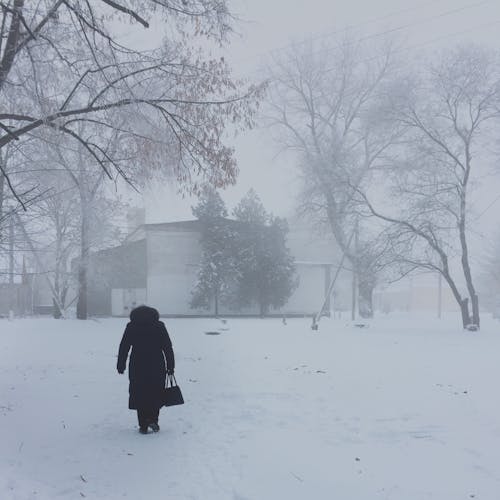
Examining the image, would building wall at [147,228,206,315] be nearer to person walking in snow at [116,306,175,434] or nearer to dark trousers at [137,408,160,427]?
person walking in snow at [116,306,175,434]

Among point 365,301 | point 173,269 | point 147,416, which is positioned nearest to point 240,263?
point 173,269

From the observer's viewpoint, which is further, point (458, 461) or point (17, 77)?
point (17, 77)

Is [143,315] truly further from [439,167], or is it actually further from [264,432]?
[439,167]

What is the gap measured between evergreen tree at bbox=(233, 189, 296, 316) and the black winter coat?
3316 cm

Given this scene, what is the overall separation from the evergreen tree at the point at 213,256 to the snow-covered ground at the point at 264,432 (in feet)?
84.5

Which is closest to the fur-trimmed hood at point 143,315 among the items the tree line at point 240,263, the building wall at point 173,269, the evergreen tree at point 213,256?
the evergreen tree at point 213,256

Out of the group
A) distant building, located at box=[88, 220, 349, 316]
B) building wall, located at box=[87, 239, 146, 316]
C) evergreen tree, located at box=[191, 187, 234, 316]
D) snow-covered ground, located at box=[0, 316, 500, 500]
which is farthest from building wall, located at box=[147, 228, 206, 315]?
snow-covered ground, located at box=[0, 316, 500, 500]

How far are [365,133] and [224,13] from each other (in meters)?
26.5

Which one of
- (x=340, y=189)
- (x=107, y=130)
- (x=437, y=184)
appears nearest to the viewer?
(x=107, y=130)

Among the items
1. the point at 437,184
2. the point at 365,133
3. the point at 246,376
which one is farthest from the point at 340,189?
the point at 246,376

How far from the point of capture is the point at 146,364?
7094 mm

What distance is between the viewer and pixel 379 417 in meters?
7.75

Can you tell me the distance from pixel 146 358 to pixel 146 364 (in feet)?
0.25

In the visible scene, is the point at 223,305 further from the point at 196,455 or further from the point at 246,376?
the point at 196,455
